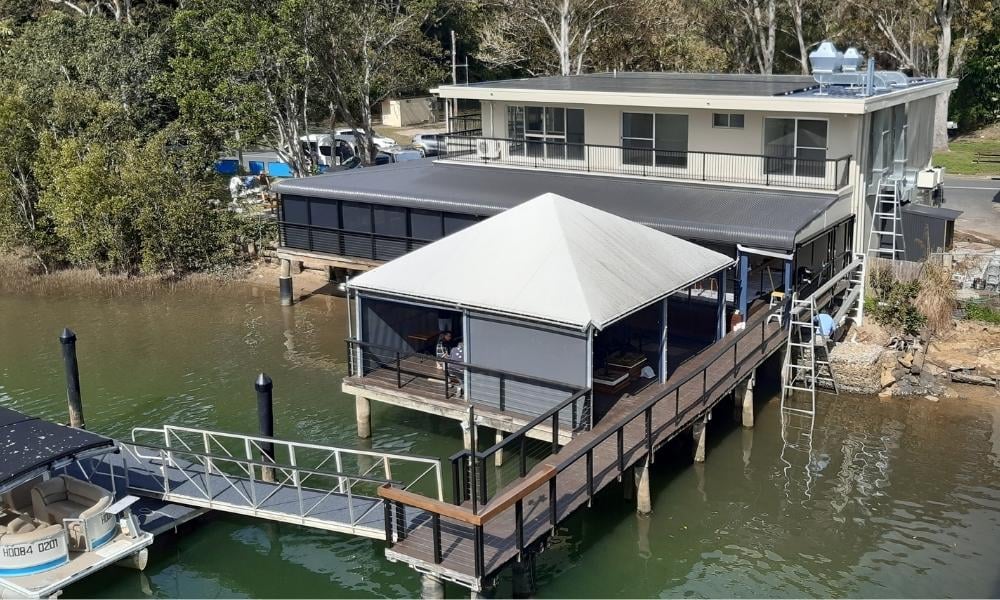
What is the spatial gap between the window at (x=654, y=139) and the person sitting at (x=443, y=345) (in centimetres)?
960

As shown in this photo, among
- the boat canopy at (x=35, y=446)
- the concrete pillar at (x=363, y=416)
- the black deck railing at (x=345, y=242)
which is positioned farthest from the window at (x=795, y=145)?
the boat canopy at (x=35, y=446)

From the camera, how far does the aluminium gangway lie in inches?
688

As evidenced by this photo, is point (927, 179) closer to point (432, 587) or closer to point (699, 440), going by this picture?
point (699, 440)

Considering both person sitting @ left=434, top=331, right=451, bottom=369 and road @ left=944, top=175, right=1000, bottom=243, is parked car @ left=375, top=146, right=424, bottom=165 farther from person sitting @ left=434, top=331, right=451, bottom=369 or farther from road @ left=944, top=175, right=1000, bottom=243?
person sitting @ left=434, top=331, right=451, bottom=369

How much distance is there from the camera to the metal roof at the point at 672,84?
2983 centimetres

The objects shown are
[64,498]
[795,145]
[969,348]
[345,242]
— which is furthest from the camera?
[345,242]

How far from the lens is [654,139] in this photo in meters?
29.5

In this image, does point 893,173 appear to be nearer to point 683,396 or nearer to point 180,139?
point 683,396

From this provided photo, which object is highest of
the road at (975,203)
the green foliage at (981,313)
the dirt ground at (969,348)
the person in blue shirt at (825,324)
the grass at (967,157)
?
the grass at (967,157)

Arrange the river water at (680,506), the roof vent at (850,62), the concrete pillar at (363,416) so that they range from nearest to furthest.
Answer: the river water at (680,506) → the concrete pillar at (363,416) → the roof vent at (850,62)

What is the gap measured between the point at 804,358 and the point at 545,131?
1099cm

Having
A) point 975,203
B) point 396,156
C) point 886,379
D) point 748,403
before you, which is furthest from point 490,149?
point 975,203

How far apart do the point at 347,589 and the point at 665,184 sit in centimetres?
1570

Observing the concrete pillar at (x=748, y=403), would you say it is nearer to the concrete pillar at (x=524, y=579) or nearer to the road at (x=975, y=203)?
the concrete pillar at (x=524, y=579)
